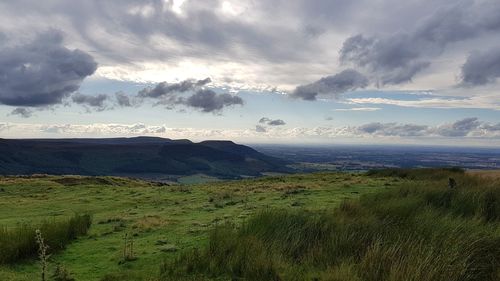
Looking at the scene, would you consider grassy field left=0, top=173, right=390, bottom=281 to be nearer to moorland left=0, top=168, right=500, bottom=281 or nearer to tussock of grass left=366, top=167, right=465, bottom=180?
moorland left=0, top=168, right=500, bottom=281

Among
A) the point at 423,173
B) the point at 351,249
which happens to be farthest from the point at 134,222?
the point at 423,173

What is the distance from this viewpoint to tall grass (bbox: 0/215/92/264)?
1184 cm

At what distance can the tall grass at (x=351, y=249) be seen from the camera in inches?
364

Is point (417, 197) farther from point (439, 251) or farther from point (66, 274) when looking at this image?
point (66, 274)

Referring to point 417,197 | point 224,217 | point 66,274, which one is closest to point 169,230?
point 224,217

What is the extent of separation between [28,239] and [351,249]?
958 centimetres

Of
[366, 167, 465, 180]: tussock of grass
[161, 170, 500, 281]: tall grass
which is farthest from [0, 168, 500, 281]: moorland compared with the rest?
[366, 167, 465, 180]: tussock of grass

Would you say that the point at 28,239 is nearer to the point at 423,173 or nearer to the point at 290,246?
the point at 290,246

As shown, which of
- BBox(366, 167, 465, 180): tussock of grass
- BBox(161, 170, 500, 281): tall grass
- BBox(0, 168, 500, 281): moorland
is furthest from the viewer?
BBox(366, 167, 465, 180): tussock of grass

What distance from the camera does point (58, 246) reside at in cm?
1363

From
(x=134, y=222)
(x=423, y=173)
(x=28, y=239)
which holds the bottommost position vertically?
(x=134, y=222)

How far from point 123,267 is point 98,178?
47.6 m

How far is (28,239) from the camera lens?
1253cm

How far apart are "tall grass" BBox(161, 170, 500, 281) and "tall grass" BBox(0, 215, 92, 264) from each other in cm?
482
